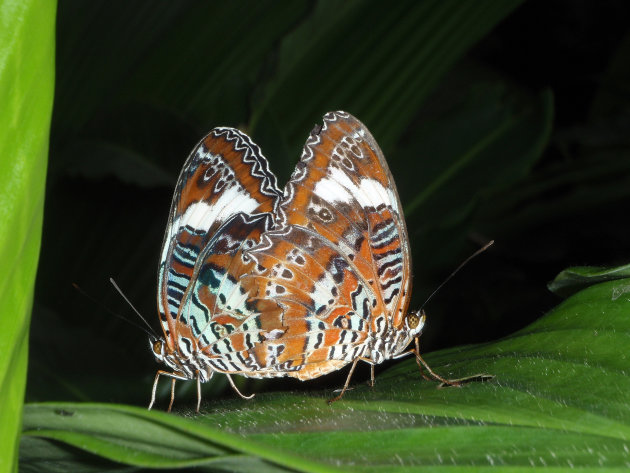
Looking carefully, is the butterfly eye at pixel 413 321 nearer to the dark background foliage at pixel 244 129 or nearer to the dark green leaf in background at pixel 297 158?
the dark green leaf in background at pixel 297 158

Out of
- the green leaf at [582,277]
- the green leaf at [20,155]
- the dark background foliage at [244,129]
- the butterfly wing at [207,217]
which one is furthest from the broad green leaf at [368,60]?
the green leaf at [20,155]

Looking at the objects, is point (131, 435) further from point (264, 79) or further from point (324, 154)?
point (264, 79)

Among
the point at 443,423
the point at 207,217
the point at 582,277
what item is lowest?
the point at 207,217

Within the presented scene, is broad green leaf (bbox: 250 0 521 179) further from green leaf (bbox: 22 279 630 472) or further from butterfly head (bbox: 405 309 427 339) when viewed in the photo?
green leaf (bbox: 22 279 630 472)

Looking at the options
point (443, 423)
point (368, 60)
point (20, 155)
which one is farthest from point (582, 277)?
point (368, 60)

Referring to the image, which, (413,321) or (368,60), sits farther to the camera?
(368,60)

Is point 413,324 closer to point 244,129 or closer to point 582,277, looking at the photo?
point 582,277

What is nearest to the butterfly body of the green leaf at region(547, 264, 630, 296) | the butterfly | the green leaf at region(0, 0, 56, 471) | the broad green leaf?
the butterfly
